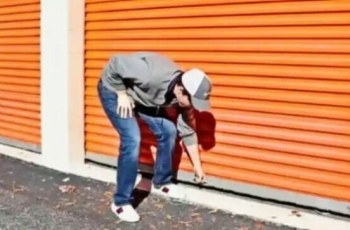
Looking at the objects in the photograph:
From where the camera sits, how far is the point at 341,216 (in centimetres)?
520

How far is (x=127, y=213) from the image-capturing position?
18.2 feet

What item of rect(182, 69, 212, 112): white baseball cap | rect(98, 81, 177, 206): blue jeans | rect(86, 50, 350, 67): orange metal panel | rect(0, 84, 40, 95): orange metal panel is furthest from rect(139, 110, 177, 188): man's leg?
rect(0, 84, 40, 95): orange metal panel

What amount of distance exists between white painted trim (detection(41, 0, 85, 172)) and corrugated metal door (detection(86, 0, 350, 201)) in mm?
891

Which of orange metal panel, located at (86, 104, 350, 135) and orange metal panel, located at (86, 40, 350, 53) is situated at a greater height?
orange metal panel, located at (86, 40, 350, 53)

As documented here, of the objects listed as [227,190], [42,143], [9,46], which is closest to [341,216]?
[227,190]

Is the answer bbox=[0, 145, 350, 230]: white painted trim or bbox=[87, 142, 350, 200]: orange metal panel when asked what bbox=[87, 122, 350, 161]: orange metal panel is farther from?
bbox=[0, 145, 350, 230]: white painted trim

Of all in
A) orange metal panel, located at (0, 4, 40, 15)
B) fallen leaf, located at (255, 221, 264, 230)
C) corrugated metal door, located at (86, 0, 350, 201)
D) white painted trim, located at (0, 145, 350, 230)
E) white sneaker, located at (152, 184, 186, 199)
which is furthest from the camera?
orange metal panel, located at (0, 4, 40, 15)

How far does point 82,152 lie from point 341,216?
10.3ft

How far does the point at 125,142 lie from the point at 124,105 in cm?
35

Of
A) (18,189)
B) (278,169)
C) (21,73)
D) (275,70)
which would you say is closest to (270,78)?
(275,70)

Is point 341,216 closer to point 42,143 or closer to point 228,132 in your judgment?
point 228,132

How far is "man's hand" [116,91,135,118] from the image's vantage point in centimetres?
526

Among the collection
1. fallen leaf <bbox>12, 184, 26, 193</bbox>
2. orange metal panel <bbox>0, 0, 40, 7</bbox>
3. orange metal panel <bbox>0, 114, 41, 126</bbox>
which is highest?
orange metal panel <bbox>0, 0, 40, 7</bbox>

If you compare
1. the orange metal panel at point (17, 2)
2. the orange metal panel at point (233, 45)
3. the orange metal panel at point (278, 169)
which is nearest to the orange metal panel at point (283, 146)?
the orange metal panel at point (278, 169)
